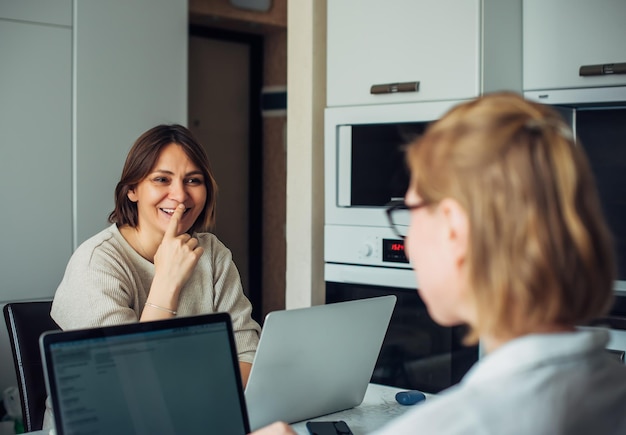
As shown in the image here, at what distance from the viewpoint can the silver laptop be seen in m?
1.50

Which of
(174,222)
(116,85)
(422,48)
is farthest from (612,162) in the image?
(116,85)

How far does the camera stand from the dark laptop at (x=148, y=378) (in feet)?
3.88

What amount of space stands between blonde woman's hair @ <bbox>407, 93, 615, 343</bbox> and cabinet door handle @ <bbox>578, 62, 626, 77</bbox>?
176 cm

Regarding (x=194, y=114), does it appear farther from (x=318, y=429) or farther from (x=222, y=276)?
(x=318, y=429)

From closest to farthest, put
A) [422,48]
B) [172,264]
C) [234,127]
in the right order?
[172,264] < [422,48] < [234,127]

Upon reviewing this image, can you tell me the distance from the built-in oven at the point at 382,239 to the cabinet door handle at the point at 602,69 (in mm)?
431

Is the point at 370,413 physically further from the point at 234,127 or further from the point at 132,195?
the point at 234,127

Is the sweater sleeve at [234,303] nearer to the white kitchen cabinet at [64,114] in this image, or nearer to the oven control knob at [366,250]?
the oven control knob at [366,250]

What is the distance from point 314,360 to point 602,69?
4.88ft

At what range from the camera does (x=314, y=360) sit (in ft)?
5.14

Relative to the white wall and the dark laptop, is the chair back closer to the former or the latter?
the dark laptop

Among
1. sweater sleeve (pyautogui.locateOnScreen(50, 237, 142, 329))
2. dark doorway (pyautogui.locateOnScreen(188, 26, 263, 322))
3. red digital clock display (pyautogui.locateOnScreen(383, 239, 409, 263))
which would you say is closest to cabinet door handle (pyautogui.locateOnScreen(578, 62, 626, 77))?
red digital clock display (pyautogui.locateOnScreen(383, 239, 409, 263))

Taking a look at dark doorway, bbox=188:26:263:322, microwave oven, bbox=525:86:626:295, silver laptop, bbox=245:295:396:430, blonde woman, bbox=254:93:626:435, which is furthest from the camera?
dark doorway, bbox=188:26:263:322

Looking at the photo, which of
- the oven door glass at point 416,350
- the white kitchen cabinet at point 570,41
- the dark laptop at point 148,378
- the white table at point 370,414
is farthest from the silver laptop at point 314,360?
the white kitchen cabinet at point 570,41
